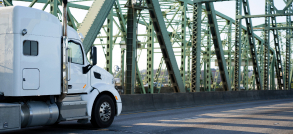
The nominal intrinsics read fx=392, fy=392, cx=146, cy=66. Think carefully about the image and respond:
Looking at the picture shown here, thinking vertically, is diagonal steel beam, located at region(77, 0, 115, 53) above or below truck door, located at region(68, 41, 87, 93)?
above

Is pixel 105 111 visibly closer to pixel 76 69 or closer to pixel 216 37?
pixel 76 69

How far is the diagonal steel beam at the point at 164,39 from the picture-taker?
20094 mm

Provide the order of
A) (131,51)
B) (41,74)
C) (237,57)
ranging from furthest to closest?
1. (237,57)
2. (131,51)
3. (41,74)

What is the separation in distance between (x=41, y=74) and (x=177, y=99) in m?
11.9

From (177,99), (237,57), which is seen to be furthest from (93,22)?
(237,57)

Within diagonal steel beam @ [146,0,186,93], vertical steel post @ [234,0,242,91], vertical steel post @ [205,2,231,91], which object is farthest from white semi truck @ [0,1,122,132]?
vertical steel post @ [234,0,242,91]

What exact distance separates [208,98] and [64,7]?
1508 centimetres

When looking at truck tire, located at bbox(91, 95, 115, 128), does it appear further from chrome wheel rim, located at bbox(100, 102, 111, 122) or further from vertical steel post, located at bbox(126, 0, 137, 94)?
vertical steel post, located at bbox(126, 0, 137, 94)

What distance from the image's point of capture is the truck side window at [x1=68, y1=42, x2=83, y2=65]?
9844 mm

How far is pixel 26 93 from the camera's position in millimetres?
8453

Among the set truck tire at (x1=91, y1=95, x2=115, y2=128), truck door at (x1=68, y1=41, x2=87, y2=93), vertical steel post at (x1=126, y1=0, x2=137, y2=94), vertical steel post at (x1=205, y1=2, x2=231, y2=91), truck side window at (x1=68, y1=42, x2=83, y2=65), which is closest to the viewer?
truck door at (x1=68, y1=41, x2=87, y2=93)

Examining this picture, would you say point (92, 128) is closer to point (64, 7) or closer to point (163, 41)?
point (64, 7)

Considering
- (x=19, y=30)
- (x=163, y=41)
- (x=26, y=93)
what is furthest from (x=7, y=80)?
(x=163, y=41)

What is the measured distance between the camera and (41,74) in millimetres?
8805
